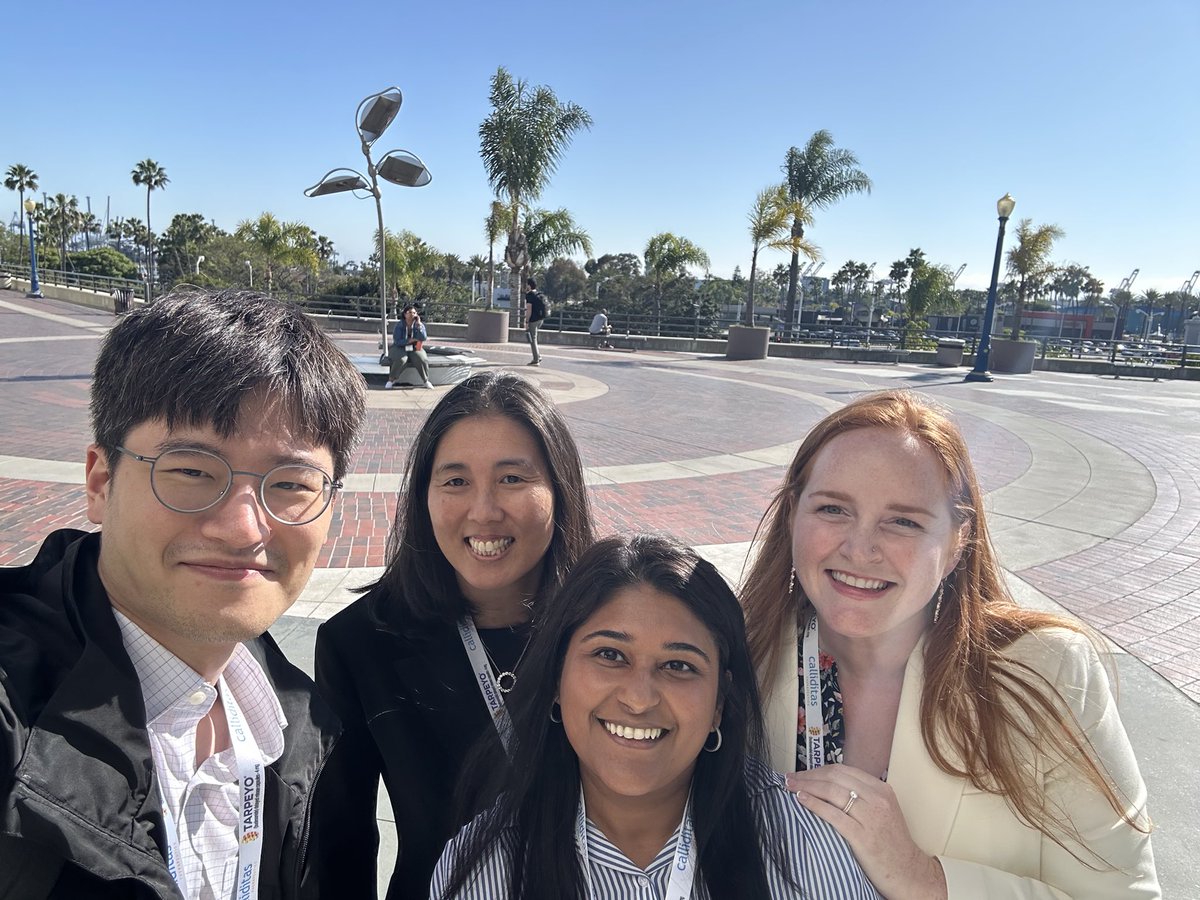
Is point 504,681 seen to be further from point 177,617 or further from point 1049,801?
point 1049,801

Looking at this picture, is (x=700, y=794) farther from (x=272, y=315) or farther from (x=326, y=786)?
(x=272, y=315)

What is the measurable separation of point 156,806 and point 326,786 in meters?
0.63

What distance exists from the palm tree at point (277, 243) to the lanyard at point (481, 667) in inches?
1516

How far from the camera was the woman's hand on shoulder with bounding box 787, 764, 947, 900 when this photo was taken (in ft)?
4.95

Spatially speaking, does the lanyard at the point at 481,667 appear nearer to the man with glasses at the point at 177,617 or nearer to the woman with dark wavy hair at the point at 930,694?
the man with glasses at the point at 177,617

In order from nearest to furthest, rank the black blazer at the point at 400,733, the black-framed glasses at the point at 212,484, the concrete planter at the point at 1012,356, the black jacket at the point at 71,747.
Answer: the black jacket at the point at 71,747 → the black-framed glasses at the point at 212,484 → the black blazer at the point at 400,733 → the concrete planter at the point at 1012,356

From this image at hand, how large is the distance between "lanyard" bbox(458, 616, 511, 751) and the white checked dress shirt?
0.60 metres

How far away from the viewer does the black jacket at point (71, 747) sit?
1025 millimetres

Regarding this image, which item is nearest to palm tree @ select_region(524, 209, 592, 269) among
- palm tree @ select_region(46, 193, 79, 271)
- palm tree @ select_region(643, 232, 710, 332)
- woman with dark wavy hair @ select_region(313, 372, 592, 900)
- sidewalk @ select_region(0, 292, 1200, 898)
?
palm tree @ select_region(643, 232, 710, 332)

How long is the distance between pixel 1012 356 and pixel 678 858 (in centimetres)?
2866

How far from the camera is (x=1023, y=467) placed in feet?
30.6

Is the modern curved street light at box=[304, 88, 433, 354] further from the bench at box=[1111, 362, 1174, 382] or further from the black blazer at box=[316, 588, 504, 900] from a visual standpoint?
the bench at box=[1111, 362, 1174, 382]

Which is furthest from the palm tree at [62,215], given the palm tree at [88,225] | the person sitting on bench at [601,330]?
the person sitting on bench at [601,330]

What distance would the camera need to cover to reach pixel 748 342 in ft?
84.6
